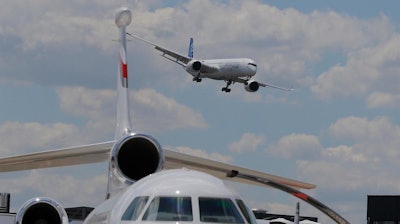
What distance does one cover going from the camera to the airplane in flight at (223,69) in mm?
93312

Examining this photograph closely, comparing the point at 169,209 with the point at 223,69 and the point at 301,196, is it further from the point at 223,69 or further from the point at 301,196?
the point at 223,69

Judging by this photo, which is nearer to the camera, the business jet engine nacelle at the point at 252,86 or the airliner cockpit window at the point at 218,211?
the airliner cockpit window at the point at 218,211

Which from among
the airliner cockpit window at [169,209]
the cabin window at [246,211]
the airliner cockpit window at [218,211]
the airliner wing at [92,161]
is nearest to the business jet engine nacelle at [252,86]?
the airliner wing at [92,161]

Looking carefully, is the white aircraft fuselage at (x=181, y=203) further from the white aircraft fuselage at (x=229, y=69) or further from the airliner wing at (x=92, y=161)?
the white aircraft fuselage at (x=229, y=69)

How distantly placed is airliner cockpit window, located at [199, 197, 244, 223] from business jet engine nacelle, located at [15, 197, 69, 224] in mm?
7466

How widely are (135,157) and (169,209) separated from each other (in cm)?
772

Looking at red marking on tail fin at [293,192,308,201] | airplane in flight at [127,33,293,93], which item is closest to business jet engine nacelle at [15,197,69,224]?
red marking on tail fin at [293,192,308,201]

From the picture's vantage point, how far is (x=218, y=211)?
727 inches

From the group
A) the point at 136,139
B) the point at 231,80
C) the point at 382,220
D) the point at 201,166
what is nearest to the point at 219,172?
the point at 201,166

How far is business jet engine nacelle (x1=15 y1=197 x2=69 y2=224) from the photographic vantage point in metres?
25.4

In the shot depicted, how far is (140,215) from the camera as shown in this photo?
18.4m

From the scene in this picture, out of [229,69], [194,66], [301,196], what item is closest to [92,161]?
[301,196]

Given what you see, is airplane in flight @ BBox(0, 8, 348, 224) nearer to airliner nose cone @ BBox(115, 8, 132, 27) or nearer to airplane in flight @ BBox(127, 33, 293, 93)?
airliner nose cone @ BBox(115, 8, 132, 27)

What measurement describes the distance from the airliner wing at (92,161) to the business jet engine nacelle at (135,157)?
0.55 metres
